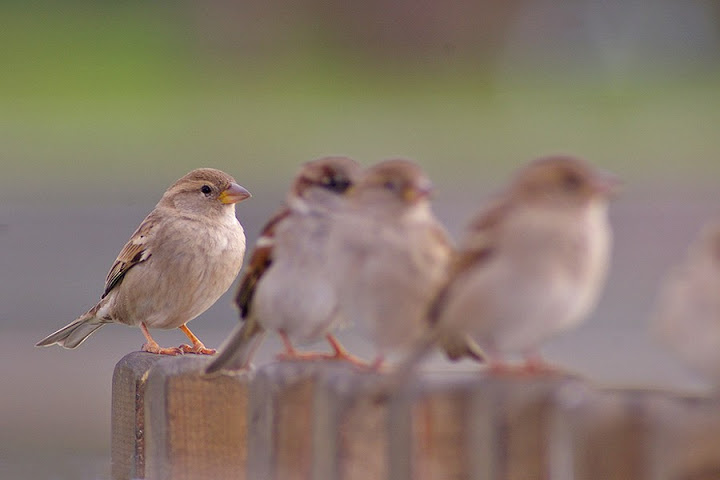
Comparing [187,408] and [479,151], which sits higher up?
[187,408]

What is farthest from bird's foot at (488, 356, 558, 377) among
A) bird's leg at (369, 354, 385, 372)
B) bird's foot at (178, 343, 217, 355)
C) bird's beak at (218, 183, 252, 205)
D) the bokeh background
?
the bokeh background

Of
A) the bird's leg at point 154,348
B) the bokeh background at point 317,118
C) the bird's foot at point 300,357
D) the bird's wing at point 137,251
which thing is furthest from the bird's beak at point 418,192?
the bokeh background at point 317,118

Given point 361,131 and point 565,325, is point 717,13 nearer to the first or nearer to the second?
point 361,131

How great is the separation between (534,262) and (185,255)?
276cm

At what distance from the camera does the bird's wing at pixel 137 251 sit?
5.23 m

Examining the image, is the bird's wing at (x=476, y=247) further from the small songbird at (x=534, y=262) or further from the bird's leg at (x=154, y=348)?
the bird's leg at (x=154, y=348)

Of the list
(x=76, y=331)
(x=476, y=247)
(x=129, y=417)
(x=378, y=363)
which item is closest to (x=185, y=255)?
(x=76, y=331)

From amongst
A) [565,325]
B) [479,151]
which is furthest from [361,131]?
[565,325]

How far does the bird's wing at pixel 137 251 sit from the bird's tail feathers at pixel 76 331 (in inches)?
9.4

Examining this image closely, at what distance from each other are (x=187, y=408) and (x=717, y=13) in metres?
16.8

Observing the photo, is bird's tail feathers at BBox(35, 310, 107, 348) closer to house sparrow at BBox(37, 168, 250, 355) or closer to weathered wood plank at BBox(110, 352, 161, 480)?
house sparrow at BBox(37, 168, 250, 355)

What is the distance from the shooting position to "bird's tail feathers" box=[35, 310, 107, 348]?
5504 millimetres

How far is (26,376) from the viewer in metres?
10.5

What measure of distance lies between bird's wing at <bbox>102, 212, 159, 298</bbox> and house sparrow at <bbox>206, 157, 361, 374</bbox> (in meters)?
1.81
